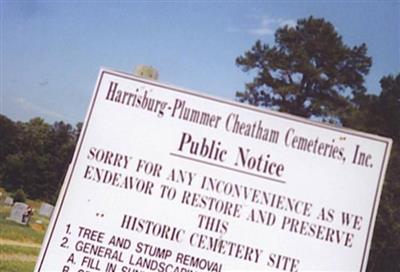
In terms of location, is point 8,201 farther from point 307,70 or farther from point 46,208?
point 307,70

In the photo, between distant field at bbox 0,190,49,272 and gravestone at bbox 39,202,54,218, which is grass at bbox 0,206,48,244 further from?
gravestone at bbox 39,202,54,218

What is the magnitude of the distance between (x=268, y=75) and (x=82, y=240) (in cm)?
626

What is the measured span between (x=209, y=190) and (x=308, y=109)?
223 inches

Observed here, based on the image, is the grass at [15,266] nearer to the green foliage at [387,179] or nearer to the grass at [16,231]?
the grass at [16,231]

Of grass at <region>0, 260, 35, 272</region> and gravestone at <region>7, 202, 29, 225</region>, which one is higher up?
gravestone at <region>7, 202, 29, 225</region>

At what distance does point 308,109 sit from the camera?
298 inches

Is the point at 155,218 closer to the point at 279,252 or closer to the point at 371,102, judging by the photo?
the point at 279,252

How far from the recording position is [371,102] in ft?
22.6

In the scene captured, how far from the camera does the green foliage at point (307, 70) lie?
7270mm

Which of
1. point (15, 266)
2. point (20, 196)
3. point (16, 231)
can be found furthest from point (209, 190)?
point (20, 196)

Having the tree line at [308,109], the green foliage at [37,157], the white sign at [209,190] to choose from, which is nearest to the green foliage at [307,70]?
the tree line at [308,109]

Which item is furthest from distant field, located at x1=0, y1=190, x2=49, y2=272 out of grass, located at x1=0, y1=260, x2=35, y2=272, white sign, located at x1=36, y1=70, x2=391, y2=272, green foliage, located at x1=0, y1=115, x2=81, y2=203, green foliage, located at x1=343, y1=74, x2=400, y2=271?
green foliage, located at x1=343, y1=74, x2=400, y2=271

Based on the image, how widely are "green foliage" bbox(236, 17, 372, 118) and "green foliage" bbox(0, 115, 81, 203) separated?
9.14 ft

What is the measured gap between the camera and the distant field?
5.15 metres
